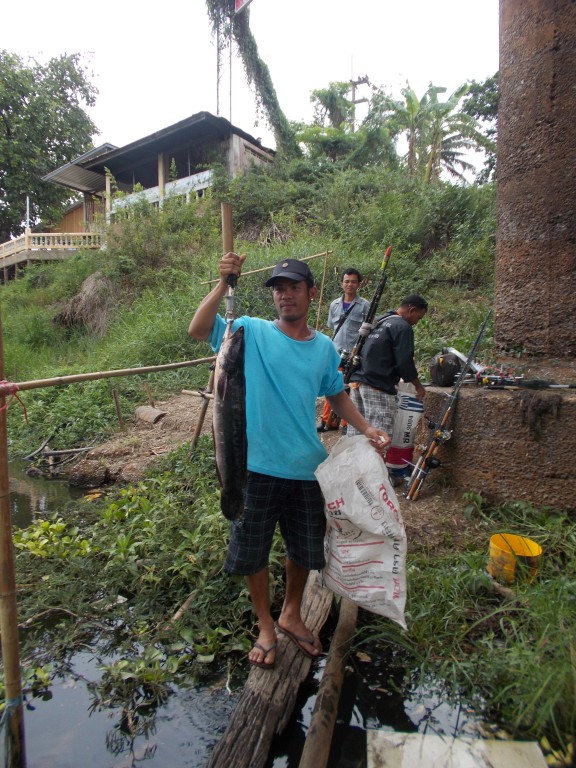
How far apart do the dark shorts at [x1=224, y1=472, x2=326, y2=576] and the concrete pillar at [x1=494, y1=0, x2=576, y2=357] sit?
2.66 meters

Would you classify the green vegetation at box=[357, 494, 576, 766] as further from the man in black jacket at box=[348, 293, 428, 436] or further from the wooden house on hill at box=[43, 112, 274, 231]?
the wooden house on hill at box=[43, 112, 274, 231]

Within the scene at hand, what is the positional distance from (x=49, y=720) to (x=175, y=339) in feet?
26.5

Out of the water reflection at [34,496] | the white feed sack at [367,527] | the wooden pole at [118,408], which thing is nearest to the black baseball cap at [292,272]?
the white feed sack at [367,527]

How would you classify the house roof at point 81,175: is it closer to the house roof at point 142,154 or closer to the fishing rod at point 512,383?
the house roof at point 142,154

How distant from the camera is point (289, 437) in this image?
89.4 inches

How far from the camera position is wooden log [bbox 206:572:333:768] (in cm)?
193

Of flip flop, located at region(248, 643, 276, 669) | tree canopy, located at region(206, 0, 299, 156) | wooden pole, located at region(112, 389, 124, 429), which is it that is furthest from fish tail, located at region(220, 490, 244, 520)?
tree canopy, located at region(206, 0, 299, 156)

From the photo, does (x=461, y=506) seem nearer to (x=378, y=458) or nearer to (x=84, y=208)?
(x=378, y=458)

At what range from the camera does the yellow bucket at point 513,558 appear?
9.18ft

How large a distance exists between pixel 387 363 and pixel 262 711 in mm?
2946

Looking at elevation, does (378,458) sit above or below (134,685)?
above

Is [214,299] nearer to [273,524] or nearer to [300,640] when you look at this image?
[273,524]

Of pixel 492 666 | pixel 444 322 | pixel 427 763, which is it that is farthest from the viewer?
pixel 444 322

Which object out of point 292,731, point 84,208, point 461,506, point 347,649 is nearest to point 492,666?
point 347,649
